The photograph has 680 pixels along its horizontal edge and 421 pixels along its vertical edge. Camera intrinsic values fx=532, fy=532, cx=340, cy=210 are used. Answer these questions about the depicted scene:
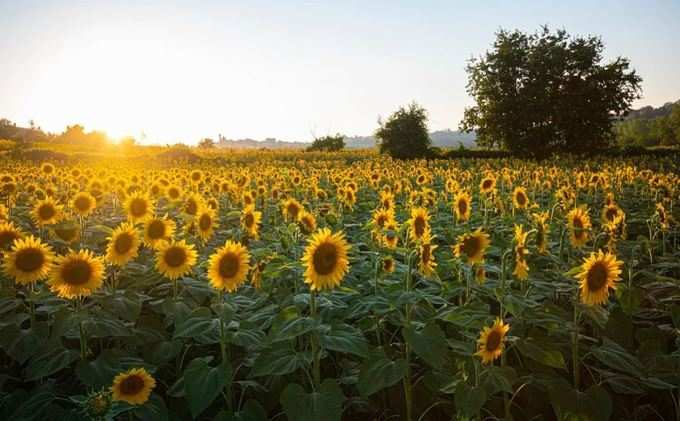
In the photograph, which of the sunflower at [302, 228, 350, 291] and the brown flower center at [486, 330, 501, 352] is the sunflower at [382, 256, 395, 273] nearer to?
the sunflower at [302, 228, 350, 291]

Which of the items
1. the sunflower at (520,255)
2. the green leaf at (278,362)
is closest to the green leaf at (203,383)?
the green leaf at (278,362)

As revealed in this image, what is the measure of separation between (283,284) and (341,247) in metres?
1.27

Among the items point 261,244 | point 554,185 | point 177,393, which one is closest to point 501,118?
point 554,185

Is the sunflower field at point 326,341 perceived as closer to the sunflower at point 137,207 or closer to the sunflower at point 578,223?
the sunflower at point 578,223

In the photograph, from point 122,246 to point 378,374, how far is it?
199cm

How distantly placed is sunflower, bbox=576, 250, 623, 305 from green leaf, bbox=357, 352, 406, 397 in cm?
103

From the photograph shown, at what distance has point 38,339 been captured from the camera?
308 centimetres

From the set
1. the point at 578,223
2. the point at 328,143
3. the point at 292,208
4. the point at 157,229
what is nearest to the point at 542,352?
the point at 578,223

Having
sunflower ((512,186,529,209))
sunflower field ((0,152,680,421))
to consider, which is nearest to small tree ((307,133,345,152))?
sunflower ((512,186,529,209))

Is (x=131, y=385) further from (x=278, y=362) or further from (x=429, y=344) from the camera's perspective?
(x=429, y=344)

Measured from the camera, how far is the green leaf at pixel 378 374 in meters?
2.63

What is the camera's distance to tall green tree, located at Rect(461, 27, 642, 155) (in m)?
30.1

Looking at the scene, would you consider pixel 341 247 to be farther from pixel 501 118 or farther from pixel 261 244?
pixel 501 118

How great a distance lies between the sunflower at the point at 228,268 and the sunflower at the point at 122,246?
2.61 ft
